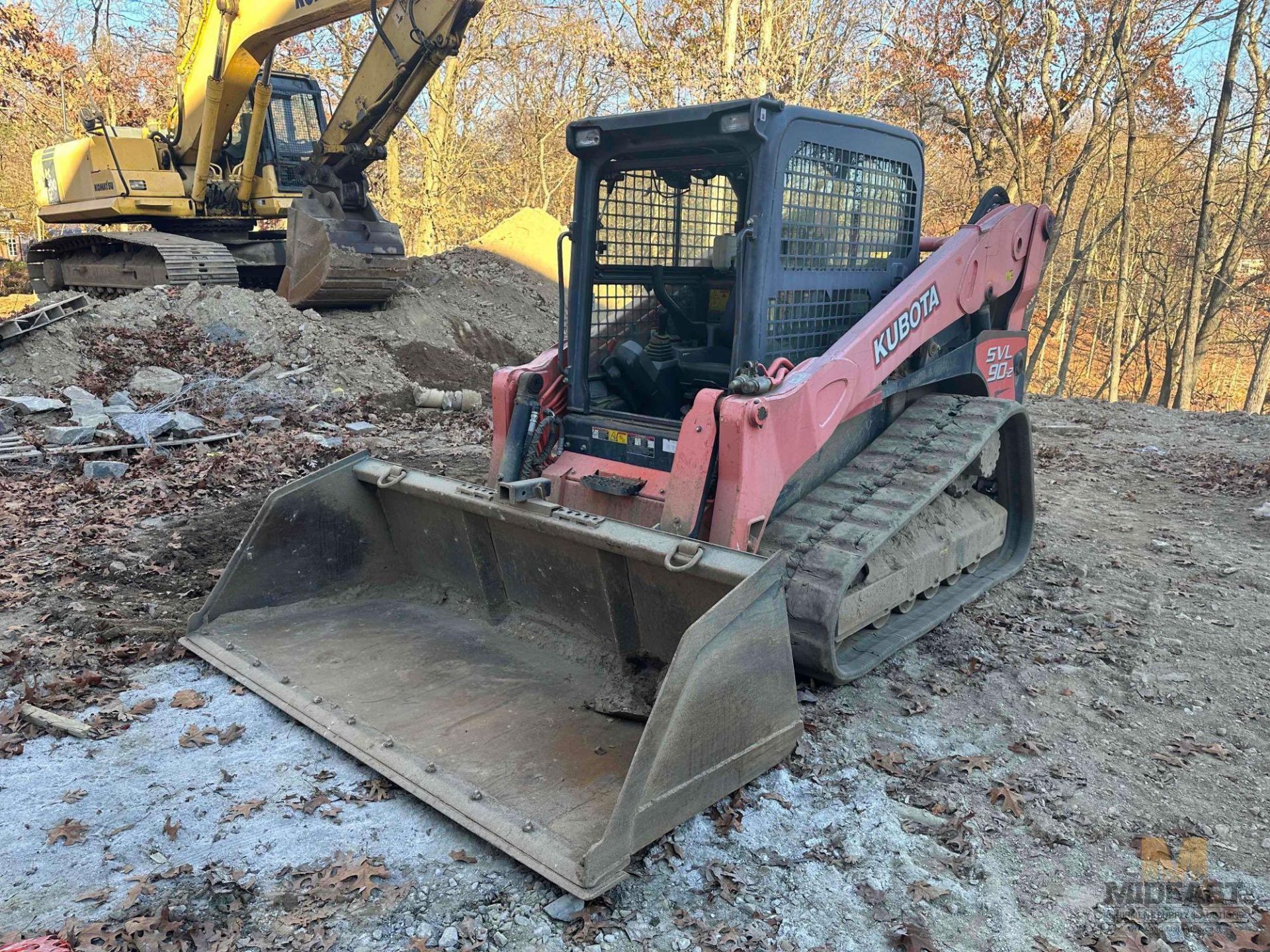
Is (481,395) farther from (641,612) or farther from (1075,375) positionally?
(1075,375)

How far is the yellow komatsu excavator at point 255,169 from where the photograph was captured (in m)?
10.5

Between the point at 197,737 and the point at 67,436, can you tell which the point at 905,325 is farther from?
the point at 67,436

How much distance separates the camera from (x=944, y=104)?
1947 cm

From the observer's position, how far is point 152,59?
2778 centimetres

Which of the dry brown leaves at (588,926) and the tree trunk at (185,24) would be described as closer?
Answer: the dry brown leaves at (588,926)

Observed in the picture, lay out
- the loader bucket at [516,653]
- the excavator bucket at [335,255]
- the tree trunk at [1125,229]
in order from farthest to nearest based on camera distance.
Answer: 1. the tree trunk at [1125,229]
2. the excavator bucket at [335,255]
3. the loader bucket at [516,653]

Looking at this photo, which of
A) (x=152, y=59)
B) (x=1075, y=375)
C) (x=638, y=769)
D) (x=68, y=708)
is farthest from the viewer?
(x=1075, y=375)

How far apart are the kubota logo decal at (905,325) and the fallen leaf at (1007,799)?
6.42 feet

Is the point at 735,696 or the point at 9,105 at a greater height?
the point at 9,105

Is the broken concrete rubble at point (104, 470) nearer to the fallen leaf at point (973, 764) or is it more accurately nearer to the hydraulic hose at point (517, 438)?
the hydraulic hose at point (517, 438)

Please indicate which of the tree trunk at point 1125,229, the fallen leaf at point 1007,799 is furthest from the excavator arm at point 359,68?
the tree trunk at point 1125,229

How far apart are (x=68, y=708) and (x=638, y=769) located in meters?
2.55

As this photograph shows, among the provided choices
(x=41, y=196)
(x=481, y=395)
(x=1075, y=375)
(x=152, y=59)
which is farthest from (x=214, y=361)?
(x=1075, y=375)

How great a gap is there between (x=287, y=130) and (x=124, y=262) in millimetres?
2887
